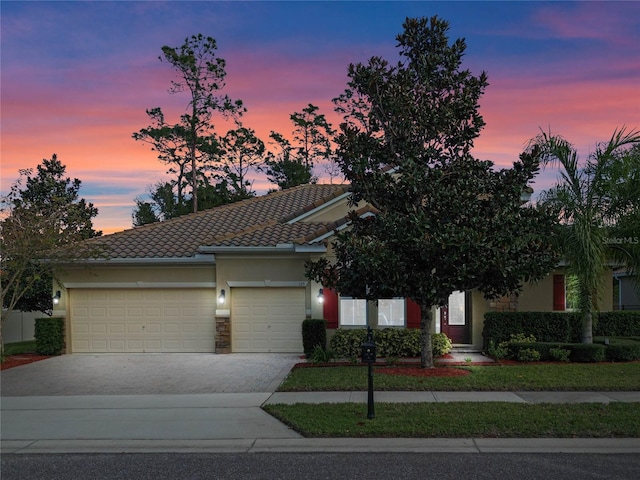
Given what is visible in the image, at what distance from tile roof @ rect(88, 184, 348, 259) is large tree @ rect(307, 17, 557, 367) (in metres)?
3.80

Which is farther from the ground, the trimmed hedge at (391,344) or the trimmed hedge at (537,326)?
the trimmed hedge at (537,326)

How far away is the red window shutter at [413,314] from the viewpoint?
1641cm

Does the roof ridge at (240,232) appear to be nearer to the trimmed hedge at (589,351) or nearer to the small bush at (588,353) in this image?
the trimmed hedge at (589,351)

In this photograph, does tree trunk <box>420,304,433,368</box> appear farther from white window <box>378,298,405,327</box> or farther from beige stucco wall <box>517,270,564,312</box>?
beige stucco wall <box>517,270,564,312</box>

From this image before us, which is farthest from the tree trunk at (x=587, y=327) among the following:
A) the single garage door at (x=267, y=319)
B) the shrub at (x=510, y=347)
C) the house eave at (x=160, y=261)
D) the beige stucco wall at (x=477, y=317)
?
the house eave at (x=160, y=261)

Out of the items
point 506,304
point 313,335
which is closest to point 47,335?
point 313,335

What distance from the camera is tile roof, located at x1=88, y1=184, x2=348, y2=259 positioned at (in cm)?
1753

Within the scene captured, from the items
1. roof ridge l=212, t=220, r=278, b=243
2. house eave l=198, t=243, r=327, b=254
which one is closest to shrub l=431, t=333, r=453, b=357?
house eave l=198, t=243, r=327, b=254

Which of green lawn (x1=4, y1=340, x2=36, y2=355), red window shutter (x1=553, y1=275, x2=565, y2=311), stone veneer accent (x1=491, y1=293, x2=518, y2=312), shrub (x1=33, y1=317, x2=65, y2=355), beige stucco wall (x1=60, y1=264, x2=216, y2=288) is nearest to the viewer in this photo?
stone veneer accent (x1=491, y1=293, x2=518, y2=312)

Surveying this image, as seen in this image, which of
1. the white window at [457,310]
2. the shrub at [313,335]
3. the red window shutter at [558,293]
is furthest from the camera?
the white window at [457,310]

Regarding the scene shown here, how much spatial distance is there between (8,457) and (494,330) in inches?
489

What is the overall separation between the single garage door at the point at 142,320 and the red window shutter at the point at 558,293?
10771 millimetres

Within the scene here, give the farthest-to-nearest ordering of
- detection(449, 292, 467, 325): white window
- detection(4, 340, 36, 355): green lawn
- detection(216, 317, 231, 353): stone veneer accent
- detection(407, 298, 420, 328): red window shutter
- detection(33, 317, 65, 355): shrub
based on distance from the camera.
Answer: detection(4, 340, 36, 355): green lawn → detection(449, 292, 467, 325): white window → detection(33, 317, 65, 355): shrub → detection(216, 317, 231, 353): stone veneer accent → detection(407, 298, 420, 328): red window shutter

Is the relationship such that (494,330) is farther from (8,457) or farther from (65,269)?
(65,269)
